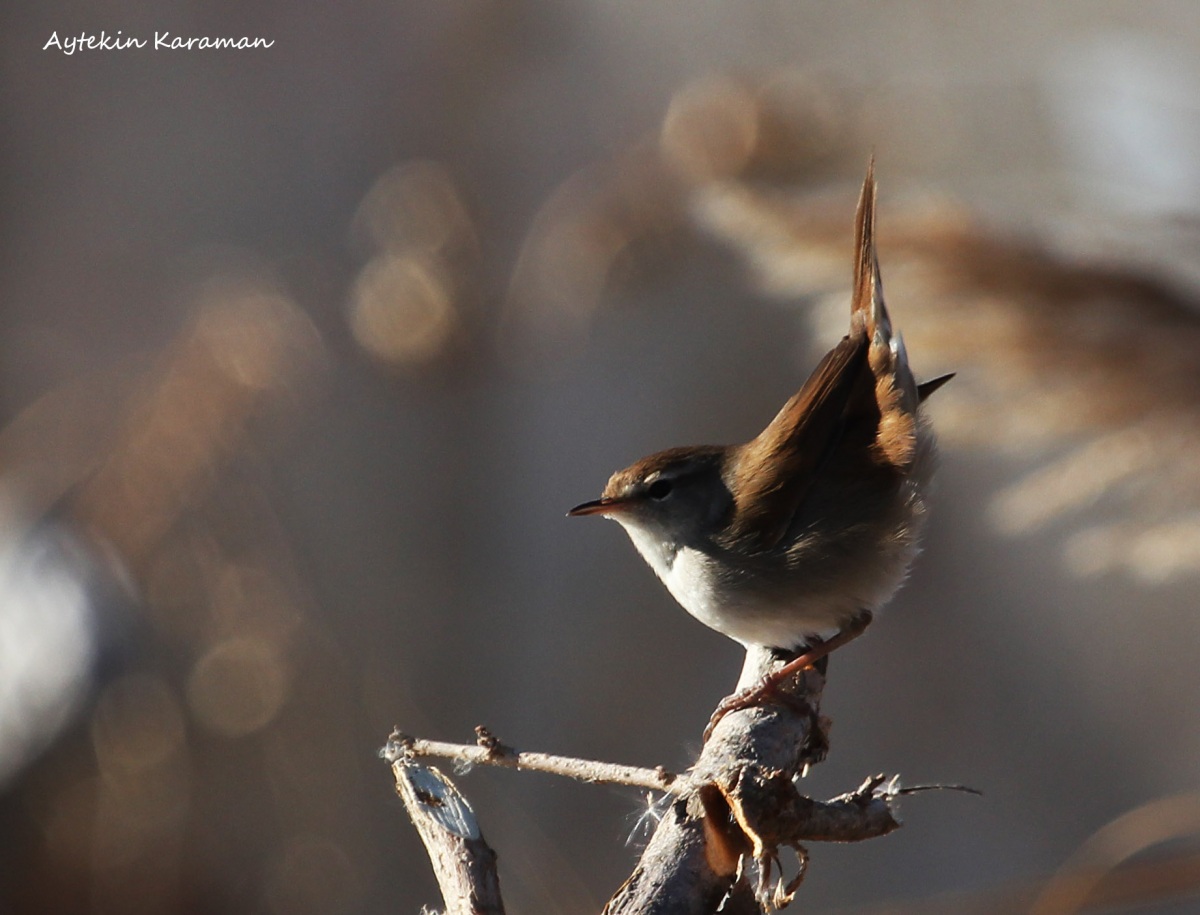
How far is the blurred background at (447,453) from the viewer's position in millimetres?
3092

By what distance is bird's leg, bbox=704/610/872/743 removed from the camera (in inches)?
59.9

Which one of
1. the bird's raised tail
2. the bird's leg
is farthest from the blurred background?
the bird's leg

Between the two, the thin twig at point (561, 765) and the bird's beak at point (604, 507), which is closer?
the thin twig at point (561, 765)

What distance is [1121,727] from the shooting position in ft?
10.2

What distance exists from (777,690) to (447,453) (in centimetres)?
247

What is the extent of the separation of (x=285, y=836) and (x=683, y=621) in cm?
148

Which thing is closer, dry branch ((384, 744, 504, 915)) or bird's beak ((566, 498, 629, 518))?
dry branch ((384, 744, 504, 915))

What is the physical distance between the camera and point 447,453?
387 centimetres

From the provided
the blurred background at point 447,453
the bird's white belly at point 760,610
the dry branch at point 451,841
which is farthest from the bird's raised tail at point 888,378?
the dry branch at point 451,841

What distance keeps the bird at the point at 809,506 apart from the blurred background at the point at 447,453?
0.68 m

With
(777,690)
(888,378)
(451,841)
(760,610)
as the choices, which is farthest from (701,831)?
(888,378)

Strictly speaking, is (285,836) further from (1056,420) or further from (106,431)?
(1056,420)

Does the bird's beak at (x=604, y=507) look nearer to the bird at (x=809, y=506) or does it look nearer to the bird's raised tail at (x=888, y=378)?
the bird at (x=809, y=506)

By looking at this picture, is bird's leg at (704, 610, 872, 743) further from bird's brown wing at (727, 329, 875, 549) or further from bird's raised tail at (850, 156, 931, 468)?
bird's raised tail at (850, 156, 931, 468)
